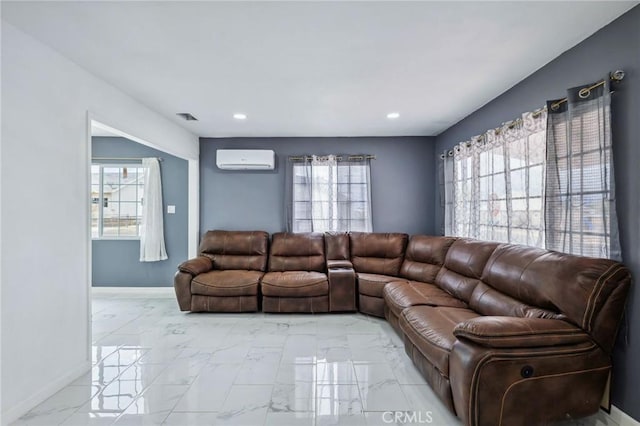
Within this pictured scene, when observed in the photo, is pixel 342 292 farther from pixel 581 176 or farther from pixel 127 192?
pixel 127 192

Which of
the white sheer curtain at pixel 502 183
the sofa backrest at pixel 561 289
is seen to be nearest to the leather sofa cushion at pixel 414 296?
the sofa backrest at pixel 561 289

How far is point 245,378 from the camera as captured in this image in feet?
7.34

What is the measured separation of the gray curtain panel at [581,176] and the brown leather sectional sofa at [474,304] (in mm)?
161

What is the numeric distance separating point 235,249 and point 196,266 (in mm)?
612

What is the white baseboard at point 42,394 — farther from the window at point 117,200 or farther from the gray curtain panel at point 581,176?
the gray curtain panel at point 581,176

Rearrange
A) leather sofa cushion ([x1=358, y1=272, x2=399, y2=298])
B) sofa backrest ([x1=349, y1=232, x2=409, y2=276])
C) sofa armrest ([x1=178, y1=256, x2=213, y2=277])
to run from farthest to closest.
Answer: sofa backrest ([x1=349, y1=232, x2=409, y2=276]), sofa armrest ([x1=178, y1=256, x2=213, y2=277]), leather sofa cushion ([x1=358, y1=272, x2=399, y2=298])

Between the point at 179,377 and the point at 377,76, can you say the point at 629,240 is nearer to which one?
the point at 377,76

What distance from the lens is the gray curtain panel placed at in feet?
5.70

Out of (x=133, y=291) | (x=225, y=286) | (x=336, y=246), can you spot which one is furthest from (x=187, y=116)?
(x=133, y=291)

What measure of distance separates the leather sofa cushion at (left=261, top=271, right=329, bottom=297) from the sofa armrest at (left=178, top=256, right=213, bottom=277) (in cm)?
89

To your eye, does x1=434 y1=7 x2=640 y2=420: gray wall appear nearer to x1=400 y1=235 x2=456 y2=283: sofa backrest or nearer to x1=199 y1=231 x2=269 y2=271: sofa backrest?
x1=400 y1=235 x2=456 y2=283: sofa backrest

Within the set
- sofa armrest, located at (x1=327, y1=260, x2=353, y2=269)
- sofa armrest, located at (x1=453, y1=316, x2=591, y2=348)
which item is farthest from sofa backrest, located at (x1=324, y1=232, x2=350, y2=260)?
sofa armrest, located at (x1=453, y1=316, x2=591, y2=348)

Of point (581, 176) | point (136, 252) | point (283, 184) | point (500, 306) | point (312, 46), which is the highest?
point (312, 46)

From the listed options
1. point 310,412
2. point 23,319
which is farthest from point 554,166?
point 23,319
